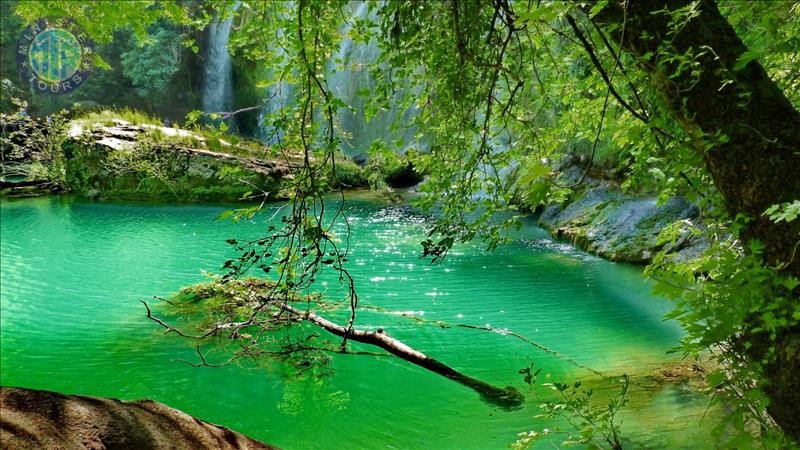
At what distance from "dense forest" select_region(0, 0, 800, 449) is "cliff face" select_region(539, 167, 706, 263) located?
0.23ft

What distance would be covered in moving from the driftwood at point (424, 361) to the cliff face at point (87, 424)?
2410 mm

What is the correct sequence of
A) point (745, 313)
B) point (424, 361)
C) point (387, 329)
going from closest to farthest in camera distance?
point (745, 313), point (424, 361), point (387, 329)

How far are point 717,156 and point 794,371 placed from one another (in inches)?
33.8

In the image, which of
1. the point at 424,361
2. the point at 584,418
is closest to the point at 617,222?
the point at 424,361

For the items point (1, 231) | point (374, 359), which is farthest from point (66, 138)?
point (374, 359)

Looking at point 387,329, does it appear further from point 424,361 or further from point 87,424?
point 87,424

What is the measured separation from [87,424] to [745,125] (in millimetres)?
2410

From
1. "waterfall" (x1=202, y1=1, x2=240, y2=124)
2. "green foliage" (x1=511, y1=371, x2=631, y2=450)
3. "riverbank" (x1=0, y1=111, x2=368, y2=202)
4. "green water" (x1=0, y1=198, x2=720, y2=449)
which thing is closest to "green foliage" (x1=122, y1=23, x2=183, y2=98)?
"waterfall" (x1=202, y1=1, x2=240, y2=124)

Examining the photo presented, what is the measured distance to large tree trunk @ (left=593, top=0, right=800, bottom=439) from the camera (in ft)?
6.17

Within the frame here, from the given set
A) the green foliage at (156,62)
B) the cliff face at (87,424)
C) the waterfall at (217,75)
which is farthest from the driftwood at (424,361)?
the green foliage at (156,62)

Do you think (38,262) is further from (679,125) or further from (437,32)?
(679,125)

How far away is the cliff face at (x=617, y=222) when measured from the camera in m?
9.70

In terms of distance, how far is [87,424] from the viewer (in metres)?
1.40

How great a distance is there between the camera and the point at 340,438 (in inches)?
160
